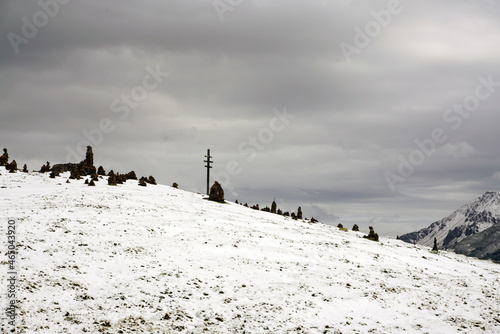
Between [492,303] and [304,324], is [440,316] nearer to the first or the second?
[492,303]

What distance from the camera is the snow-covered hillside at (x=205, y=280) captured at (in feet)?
53.3

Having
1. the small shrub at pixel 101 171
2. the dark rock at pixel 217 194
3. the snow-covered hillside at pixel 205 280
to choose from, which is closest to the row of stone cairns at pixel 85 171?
the small shrub at pixel 101 171

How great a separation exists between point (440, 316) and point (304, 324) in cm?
820

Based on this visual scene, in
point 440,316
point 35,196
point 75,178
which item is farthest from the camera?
point 75,178

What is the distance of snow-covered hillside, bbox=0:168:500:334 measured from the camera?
16.2 meters

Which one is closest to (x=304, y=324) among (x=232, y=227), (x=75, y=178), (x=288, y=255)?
(x=288, y=255)

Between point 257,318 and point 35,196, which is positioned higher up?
point 35,196

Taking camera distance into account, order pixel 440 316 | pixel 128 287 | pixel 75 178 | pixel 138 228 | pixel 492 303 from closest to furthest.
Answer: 1. pixel 128 287
2. pixel 440 316
3. pixel 492 303
4. pixel 138 228
5. pixel 75 178

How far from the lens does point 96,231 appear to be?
25234mm

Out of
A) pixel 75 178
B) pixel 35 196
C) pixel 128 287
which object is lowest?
pixel 128 287

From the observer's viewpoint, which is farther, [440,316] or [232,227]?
[232,227]

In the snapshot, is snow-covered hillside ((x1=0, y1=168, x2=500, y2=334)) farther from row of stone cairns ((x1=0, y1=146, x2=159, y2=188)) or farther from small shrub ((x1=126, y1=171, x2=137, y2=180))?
small shrub ((x1=126, y1=171, x2=137, y2=180))

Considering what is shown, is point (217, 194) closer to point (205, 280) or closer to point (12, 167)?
point (12, 167)

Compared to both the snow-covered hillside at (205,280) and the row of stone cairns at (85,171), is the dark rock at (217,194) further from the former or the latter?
the snow-covered hillside at (205,280)
